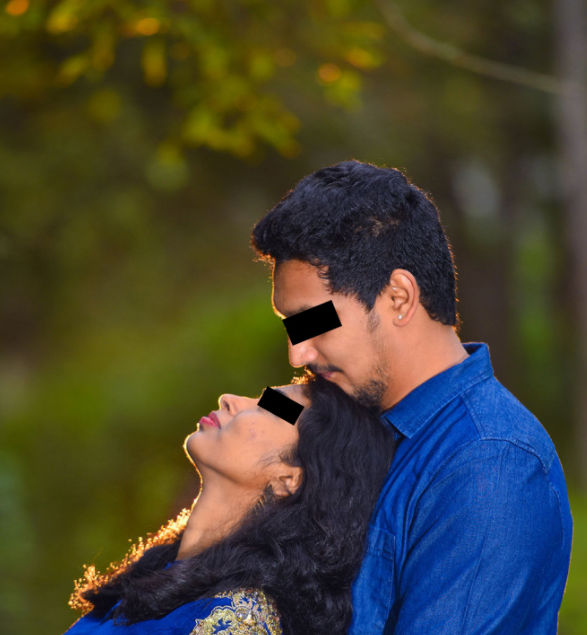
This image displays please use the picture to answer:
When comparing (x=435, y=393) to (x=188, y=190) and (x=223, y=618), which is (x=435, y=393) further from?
(x=188, y=190)

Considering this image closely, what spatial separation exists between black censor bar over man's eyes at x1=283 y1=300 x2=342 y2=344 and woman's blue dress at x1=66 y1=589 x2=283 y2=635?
73 cm

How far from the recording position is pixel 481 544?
6.64 ft

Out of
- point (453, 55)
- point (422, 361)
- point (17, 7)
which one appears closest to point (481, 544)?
point (422, 361)

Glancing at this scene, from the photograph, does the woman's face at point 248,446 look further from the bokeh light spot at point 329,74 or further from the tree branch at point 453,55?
the tree branch at point 453,55

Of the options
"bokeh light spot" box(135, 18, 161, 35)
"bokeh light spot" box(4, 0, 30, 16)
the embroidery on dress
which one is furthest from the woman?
"bokeh light spot" box(4, 0, 30, 16)

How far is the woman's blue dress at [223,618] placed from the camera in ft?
7.52

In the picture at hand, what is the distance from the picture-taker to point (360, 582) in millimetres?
2381

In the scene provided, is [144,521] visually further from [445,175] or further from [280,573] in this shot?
[280,573]

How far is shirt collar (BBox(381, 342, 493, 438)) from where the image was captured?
237cm

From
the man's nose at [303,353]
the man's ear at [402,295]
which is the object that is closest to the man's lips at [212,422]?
the man's nose at [303,353]

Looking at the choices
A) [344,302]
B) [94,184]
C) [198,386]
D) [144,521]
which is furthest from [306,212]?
[198,386]

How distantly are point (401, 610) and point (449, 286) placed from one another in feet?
2.97

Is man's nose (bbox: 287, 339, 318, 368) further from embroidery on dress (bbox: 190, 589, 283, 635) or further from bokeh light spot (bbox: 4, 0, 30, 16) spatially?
bokeh light spot (bbox: 4, 0, 30, 16)

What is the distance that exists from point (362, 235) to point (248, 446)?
2.34 feet
